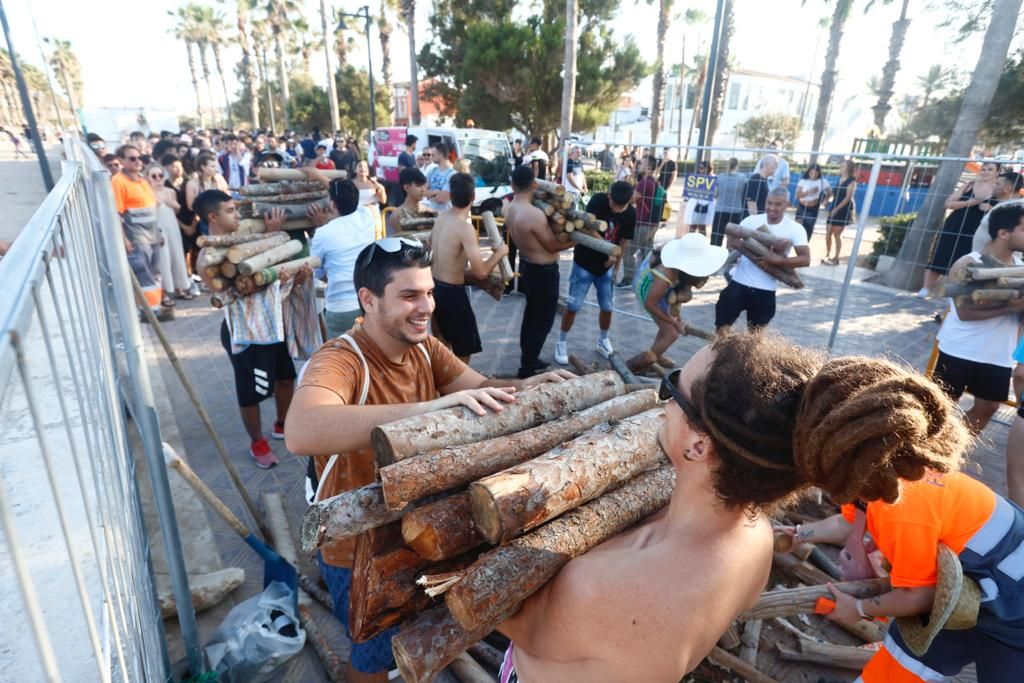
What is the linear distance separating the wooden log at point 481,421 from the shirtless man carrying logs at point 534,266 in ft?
12.2

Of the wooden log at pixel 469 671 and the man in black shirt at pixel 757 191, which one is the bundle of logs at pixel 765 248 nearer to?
the man in black shirt at pixel 757 191

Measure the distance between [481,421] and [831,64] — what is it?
32287 mm

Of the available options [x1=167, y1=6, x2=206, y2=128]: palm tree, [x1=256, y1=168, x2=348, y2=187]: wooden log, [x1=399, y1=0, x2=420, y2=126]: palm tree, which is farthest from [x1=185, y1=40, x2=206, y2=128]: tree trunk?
[x1=256, y1=168, x2=348, y2=187]: wooden log

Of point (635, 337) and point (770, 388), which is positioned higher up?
point (770, 388)

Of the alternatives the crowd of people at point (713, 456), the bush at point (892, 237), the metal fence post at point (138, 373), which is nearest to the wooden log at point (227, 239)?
the crowd of people at point (713, 456)

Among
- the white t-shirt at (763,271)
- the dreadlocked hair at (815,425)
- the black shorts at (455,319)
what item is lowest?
the black shorts at (455,319)

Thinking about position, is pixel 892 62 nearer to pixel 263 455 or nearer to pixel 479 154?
pixel 479 154

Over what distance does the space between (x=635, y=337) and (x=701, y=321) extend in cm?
123

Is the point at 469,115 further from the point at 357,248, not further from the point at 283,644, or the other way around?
the point at 283,644

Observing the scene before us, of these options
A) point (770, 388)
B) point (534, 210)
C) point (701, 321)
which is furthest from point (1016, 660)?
point (701, 321)

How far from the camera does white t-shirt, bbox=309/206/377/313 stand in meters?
4.66

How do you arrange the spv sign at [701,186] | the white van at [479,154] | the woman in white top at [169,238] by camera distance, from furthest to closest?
the white van at [479,154] < the spv sign at [701,186] < the woman in white top at [169,238]

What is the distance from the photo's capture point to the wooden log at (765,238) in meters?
5.55

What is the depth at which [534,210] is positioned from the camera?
6.05 metres
